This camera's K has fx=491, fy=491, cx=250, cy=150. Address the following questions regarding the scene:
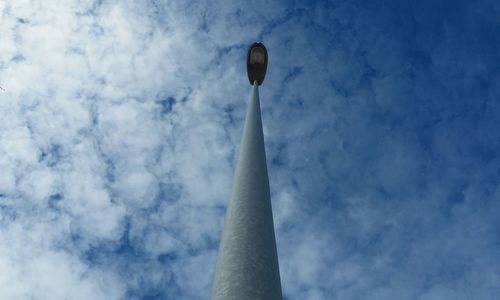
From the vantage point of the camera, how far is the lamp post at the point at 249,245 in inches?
241

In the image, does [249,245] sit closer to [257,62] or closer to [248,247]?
[248,247]

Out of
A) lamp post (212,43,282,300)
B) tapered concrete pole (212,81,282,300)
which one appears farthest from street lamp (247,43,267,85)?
tapered concrete pole (212,81,282,300)

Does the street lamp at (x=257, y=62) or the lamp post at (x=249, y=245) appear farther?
the street lamp at (x=257, y=62)

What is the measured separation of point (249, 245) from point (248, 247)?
49mm

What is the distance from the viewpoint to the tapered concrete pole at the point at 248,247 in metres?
6.12

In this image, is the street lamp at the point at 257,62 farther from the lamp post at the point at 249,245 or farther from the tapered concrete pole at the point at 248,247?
the tapered concrete pole at the point at 248,247

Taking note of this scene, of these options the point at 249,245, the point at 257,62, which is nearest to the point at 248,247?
the point at 249,245

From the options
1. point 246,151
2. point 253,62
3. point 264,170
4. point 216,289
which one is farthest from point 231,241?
point 253,62

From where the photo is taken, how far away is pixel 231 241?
23.0ft

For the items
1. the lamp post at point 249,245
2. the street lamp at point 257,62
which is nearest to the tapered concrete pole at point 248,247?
the lamp post at point 249,245

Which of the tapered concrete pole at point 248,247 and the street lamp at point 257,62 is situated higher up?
the street lamp at point 257,62

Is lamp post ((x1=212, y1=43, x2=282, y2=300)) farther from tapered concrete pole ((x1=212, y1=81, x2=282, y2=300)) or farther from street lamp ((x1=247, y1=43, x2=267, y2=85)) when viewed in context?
street lamp ((x1=247, y1=43, x2=267, y2=85))

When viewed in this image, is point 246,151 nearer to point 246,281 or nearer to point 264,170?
point 264,170

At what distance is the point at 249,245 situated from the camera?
22.3 ft
